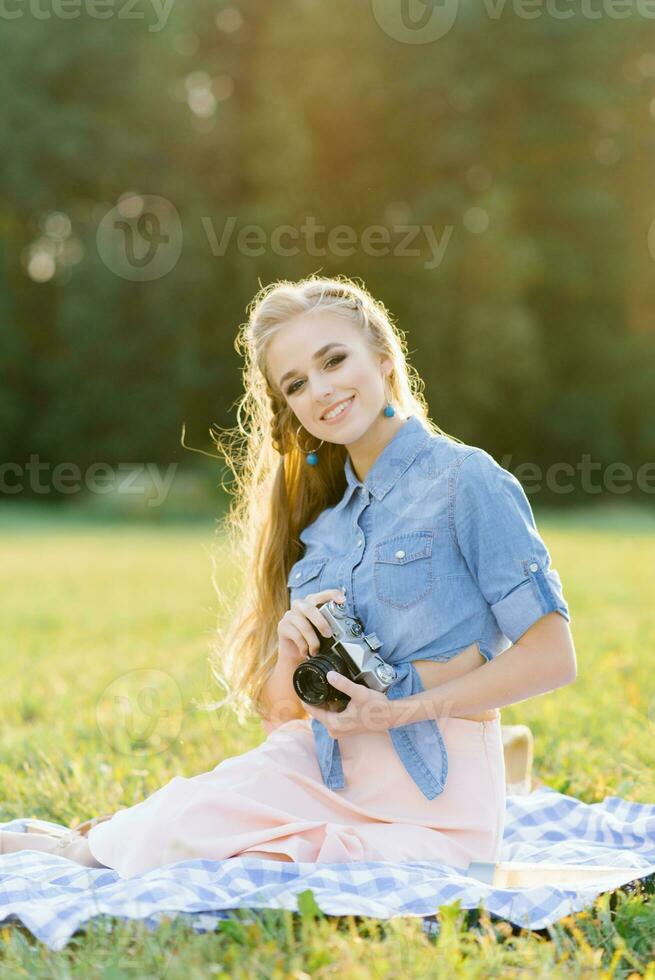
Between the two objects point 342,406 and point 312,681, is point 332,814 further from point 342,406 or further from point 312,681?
point 342,406

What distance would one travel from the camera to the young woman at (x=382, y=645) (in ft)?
8.16

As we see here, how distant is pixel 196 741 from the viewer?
13.7ft

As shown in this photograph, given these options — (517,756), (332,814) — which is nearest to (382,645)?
(332,814)

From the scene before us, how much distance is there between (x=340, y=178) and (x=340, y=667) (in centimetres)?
A: 2069

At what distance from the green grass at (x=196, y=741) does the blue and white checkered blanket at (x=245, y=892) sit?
3 cm

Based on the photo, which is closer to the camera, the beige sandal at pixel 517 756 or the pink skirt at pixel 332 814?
the pink skirt at pixel 332 814

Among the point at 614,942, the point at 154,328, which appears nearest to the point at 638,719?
the point at 614,942

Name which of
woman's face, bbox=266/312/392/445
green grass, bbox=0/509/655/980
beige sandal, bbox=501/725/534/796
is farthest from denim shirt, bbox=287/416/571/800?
beige sandal, bbox=501/725/534/796

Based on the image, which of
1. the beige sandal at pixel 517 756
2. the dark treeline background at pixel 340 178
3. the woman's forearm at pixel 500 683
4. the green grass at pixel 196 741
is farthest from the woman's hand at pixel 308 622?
the dark treeline background at pixel 340 178

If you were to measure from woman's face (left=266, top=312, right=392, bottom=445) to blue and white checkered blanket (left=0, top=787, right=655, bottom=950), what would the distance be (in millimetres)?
974

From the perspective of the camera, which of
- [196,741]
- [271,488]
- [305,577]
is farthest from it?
[196,741]

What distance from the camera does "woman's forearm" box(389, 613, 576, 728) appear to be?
8.10 feet

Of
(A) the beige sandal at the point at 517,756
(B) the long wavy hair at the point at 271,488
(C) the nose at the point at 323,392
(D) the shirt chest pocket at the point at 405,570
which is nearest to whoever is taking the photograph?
(D) the shirt chest pocket at the point at 405,570

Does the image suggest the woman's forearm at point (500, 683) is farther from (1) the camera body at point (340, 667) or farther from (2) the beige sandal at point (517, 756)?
(2) the beige sandal at point (517, 756)
